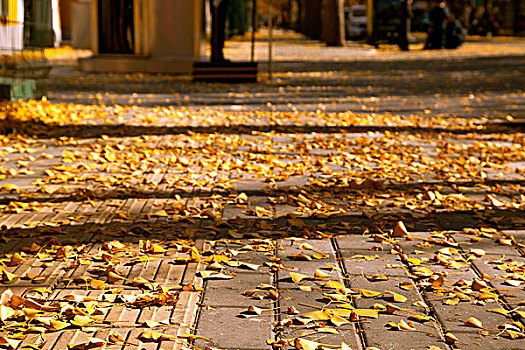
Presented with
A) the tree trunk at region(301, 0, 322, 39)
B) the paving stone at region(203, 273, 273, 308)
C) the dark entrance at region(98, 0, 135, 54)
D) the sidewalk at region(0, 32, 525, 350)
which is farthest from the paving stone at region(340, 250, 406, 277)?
the tree trunk at region(301, 0, 322, 39)

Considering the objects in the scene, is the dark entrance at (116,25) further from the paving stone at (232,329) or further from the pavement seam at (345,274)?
the paving stone at (232,329)

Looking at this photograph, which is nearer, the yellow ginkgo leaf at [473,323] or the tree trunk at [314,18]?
the yellow ginkgo leaf at [473,323]

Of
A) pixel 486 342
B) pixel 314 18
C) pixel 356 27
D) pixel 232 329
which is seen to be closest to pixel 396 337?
pixel 486 342

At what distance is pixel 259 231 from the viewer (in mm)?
5488

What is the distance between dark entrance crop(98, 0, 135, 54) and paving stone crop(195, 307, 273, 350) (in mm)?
16600

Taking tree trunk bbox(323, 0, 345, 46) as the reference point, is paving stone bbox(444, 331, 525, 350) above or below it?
below

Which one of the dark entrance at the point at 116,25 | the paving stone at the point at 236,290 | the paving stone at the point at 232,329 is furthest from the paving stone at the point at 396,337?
A: the dark entrance at the point at 116,25

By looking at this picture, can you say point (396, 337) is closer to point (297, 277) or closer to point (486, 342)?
point (486, 342)

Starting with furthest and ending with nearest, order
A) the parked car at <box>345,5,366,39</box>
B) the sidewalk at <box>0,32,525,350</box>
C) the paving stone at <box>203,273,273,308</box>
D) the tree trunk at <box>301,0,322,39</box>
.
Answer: the parked car at <box>345,5,366,39</box>
the tree trunk at <box>301,0,322,39</box>
the paving stone at <box>203,273,273,308</box>
the sidewalk at <box>0,32,525,350</box>

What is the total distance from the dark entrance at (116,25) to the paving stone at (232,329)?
54.5ft

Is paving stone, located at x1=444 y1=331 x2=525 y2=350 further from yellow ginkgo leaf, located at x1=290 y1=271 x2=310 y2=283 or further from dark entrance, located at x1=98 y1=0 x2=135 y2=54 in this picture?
dark entrance, located at x1=98 y1=0 x2=135 y2=54

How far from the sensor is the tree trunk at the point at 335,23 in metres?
32.6

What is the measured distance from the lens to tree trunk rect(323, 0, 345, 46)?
1282 inches

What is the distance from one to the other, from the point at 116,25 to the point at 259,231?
15210mm
